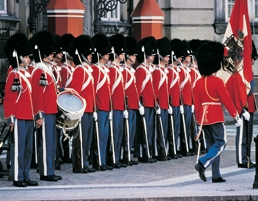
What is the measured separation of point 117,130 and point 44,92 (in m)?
1.98

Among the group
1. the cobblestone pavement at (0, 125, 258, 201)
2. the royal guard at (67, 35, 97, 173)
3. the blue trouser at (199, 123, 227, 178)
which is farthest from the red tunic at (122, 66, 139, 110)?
the blue trouser at (199, 123, 227, 178)

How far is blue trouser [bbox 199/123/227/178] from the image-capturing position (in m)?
14.5

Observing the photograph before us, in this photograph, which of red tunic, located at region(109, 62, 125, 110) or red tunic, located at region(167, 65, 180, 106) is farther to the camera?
red tunic, located at region(167, 65, 180, 106)

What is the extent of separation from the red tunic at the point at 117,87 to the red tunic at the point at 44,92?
5.38 feet

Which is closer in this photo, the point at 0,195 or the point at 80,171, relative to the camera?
the point at 0,195

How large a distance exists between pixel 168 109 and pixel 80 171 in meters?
2.64

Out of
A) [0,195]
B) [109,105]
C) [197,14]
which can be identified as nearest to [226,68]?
[109,105]

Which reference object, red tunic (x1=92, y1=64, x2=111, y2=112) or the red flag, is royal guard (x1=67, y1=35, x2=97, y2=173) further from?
the red flag

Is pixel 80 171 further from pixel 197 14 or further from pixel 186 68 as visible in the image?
pixel 197 14

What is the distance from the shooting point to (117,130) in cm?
1691

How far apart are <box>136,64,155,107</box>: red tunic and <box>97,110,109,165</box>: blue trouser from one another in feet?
3.89

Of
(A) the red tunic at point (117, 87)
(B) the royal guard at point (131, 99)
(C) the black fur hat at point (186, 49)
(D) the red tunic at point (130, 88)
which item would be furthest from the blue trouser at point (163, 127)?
(C) the black fur hat at point (186, 49)

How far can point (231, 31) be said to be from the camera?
1666 cm

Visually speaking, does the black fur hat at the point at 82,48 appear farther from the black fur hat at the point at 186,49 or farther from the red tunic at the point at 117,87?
the black fur hat at the point at 186,49
